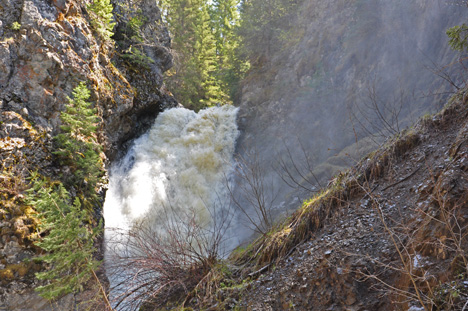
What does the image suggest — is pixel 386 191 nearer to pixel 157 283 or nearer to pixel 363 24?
Answer: pixel 157 283

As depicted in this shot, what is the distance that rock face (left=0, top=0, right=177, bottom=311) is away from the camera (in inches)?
263

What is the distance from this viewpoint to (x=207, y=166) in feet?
44.3

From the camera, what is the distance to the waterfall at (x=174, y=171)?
36.7 ft

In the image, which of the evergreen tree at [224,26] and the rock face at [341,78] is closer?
the rock face at [341,78]

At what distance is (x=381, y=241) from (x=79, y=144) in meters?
8.33

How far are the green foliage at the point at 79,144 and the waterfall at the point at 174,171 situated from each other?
2406 millimetres

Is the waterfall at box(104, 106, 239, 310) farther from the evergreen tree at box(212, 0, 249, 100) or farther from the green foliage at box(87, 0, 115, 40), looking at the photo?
the evergreen tree at box(212, 0, 249, 100)

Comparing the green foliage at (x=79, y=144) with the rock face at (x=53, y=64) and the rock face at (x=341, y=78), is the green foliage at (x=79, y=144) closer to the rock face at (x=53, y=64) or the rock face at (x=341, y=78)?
the rock face at (x=53, y=64)

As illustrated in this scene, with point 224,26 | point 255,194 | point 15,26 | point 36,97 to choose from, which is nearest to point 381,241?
point 255,194

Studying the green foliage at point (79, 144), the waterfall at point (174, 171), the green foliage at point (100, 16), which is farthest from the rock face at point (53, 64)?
the waterfall at point (174, 171)

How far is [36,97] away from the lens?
8297 millimetres

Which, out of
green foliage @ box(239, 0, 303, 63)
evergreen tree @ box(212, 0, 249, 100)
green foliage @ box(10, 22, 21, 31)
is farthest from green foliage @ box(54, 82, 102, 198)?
evergreen tree @ box(212, 0, 249, 100)

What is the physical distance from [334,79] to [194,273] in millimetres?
11660

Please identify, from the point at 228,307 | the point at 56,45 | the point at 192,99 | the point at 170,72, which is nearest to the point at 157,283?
the point at 228,307
